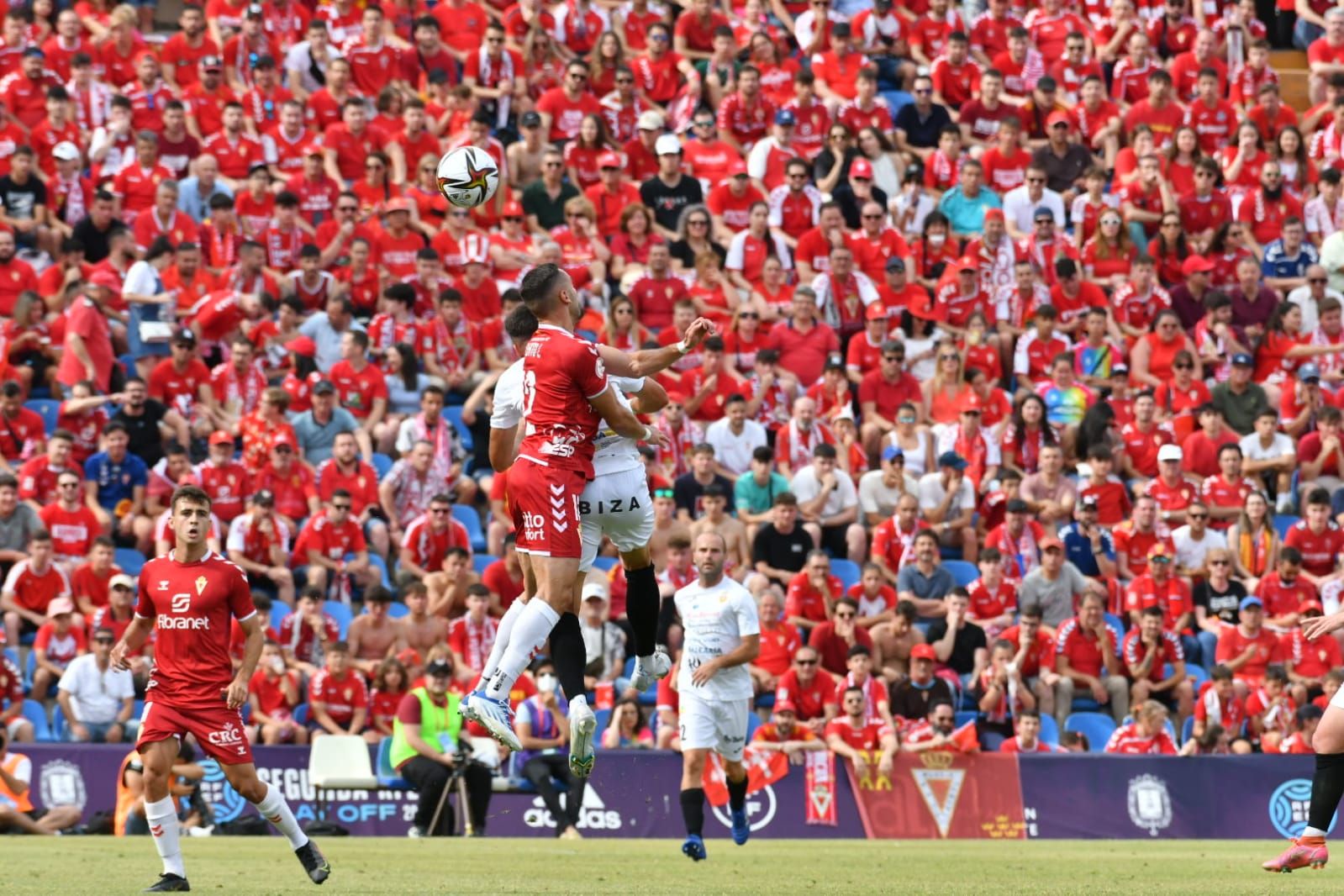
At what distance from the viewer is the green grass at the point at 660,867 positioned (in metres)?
11.9

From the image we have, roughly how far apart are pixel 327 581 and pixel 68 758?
3046mm

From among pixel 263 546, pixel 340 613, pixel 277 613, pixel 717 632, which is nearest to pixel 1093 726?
pixel 717 632

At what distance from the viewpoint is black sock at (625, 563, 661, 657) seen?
12.5 meters

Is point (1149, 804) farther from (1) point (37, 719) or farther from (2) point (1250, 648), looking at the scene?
(1) point (37, 719)

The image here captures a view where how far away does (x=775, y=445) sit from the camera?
22188 mm

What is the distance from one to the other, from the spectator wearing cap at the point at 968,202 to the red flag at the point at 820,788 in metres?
8.27

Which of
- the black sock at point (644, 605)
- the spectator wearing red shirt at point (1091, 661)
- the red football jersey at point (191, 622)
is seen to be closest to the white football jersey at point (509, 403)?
the black sock at point (644, 605)

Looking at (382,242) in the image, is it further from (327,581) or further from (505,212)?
(327,581)

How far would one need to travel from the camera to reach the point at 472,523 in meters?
21.2

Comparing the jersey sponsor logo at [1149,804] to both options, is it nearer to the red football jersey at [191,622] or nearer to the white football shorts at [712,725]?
the white football shorts at [712,725]

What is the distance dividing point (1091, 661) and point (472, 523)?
6.36 metres

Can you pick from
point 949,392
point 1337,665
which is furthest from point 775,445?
point 1337,665

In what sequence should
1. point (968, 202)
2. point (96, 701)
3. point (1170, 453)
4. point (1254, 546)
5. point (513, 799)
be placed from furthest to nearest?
point (968, 202), point (1170, 453), point (1254, 546), point (513, 799), point (96, 701)

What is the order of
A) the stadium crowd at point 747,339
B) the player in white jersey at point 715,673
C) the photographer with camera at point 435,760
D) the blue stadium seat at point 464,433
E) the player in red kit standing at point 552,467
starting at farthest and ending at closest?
the blue stadium seat at point 464,433 → the stadium crowd at point 747,339 → the photographer with camera at point 435,760 → the player in white jersey at point 715,673 → the player in red kit standing at point 552,467
